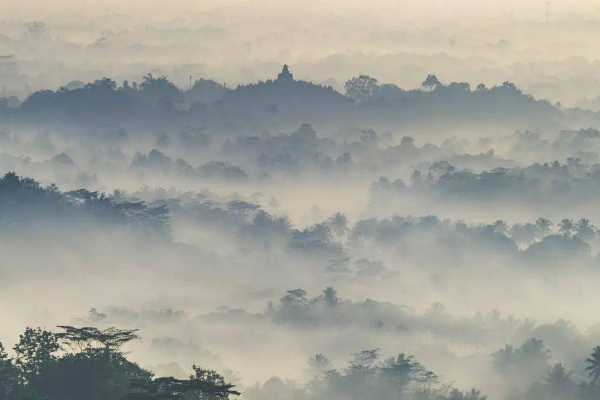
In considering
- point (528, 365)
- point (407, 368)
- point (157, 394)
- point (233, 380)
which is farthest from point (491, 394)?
point (157, 394)

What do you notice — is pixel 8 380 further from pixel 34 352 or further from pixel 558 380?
pixel 558 380

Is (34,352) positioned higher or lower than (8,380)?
higher

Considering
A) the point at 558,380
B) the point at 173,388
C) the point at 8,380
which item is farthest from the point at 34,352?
the point at 558,380

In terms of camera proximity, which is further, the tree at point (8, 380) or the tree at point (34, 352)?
the tree at point (34, 352)

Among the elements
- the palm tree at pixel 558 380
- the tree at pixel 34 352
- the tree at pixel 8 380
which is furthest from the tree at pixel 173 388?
the palm tree at pixel 558 380

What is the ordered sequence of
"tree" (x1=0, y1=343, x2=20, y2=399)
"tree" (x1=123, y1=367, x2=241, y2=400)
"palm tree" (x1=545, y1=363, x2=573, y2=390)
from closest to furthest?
"tree" (x1=123, y1=367, x2=241, y2=400) → "tree" (x1=0, y1=343, x2=20, y2=399) → "palm tree" (x1=545, y1=363, x2=573, y2=390)

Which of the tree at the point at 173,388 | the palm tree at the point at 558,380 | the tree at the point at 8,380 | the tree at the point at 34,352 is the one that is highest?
the palm tree at the point at 558,380

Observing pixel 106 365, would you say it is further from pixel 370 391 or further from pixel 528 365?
pixel 528 365

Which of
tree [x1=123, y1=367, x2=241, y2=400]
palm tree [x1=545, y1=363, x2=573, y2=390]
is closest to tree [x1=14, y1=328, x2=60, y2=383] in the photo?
tree [x1=123, y1=367, x2=241, y2=400]

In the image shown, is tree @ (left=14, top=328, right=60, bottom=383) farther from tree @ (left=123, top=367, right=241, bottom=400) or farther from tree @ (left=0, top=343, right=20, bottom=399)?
tree @ (left=123, top=367, right=241, bottom=400)

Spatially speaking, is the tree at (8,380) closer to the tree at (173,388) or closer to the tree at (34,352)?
the tree at (34,352)

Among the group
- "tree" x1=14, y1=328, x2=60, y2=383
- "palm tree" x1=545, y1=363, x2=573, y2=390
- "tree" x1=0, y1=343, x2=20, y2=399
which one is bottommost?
"tree" x1=0, y1=343, x2=20, y2=399
